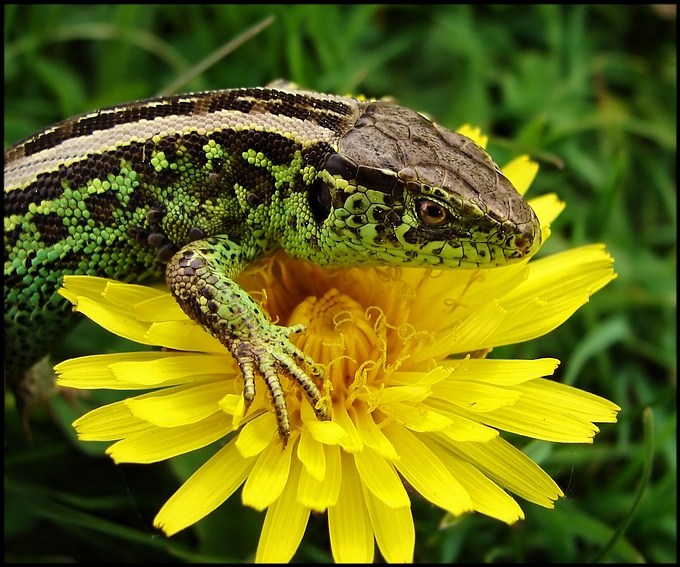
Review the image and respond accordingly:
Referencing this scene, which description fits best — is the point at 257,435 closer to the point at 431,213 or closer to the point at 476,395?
the point at 476,395

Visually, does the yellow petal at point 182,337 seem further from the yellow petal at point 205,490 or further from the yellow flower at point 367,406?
the yellow petal at point 205,490

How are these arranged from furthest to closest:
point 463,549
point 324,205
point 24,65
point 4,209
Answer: point 24,65 < point 463,549 < point 4,209 < point 324,205

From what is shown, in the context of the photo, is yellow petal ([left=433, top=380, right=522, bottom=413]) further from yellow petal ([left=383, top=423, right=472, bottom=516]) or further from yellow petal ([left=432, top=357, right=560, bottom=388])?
yellow petal ([left=383, top=423, right=472, bottom=516])

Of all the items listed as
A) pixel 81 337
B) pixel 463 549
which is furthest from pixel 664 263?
pixel 81 337

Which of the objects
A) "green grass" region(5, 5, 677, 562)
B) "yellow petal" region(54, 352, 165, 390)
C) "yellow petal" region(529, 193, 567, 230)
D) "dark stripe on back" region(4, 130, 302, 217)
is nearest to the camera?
"yellow petal" region(54, 352, 165, 390)

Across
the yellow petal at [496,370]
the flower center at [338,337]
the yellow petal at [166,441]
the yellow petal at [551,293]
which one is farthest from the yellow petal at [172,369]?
the yellow petal at [551,293]

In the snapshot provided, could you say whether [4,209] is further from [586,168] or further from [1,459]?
[586,168]

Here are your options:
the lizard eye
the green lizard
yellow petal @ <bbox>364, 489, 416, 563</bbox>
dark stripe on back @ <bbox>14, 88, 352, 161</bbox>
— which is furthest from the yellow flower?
dark stripe on back @ <bbox>14, 88, 352, 161</bbox>
